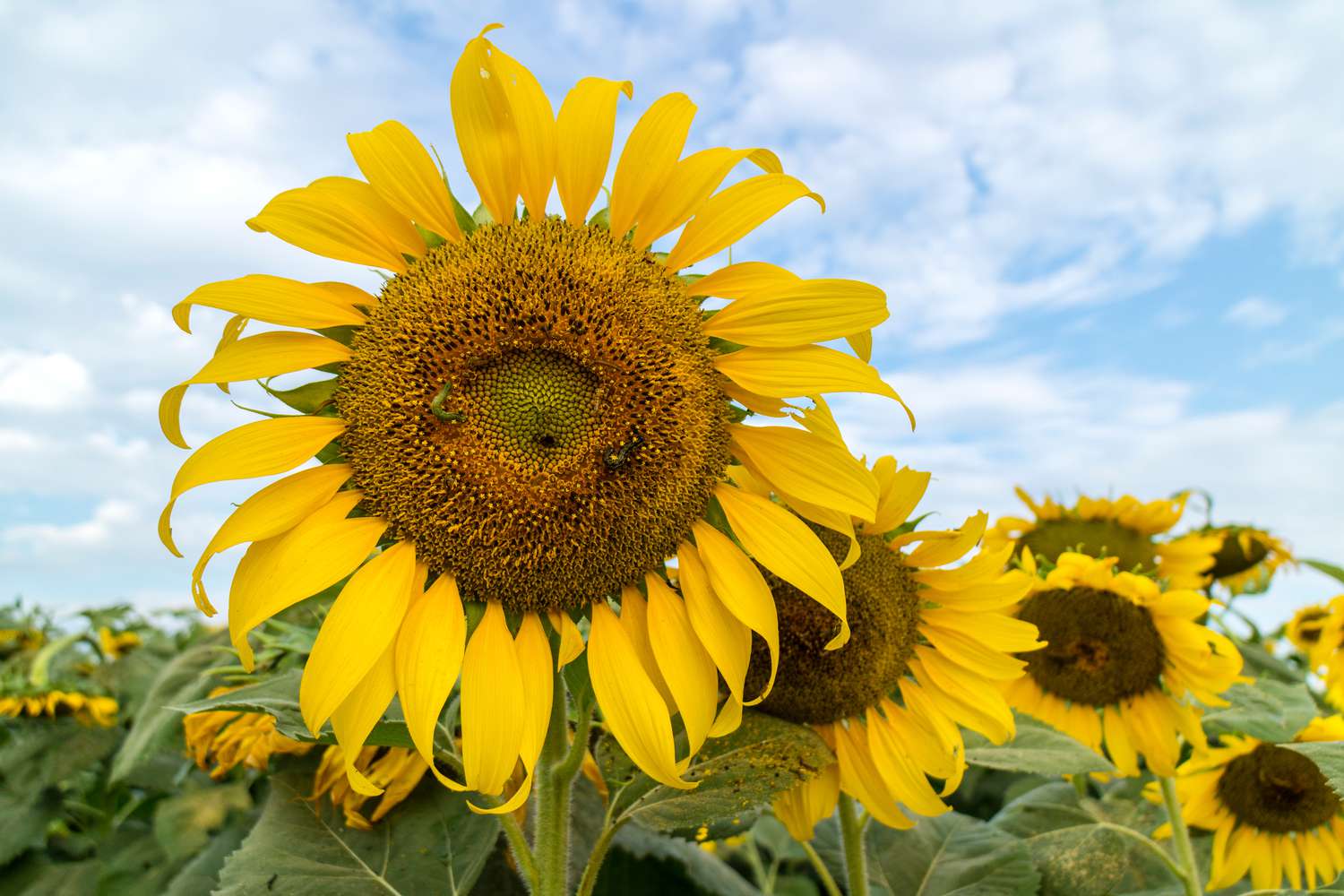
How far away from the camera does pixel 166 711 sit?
8.34 ft

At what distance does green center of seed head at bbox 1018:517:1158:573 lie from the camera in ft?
11.4

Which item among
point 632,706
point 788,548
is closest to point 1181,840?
point 788,548

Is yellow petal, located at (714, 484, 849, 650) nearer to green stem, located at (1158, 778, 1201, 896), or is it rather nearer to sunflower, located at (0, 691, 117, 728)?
green stem, located at (1158, 778, 1201, 896)

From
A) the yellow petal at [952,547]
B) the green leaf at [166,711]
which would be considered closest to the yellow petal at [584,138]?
the yellow petal at [952,547]

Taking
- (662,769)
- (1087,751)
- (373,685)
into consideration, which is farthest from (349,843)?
(1087,751)

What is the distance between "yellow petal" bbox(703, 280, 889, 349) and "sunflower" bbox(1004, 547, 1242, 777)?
150cm

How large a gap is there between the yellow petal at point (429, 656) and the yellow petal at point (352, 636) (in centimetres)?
2

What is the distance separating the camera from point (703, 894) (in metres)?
2.24

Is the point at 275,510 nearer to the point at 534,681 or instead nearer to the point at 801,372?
the point at 534,681

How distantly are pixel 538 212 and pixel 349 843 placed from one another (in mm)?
1259

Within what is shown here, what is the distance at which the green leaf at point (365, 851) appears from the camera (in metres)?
1.83

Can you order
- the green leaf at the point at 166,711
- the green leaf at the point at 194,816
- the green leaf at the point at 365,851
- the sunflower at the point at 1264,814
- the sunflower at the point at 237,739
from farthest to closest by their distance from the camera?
the green leaf at the point at 194,816, the sunflower at the point at 1264,814, the green leaf at the point at 166,711, the sunflower at the point at 237,739, the green leaf at the point at 365,851

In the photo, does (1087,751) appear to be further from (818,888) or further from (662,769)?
(818,888)

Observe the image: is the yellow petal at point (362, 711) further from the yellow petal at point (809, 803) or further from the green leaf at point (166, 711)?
the green leaf at point (166, 711)
